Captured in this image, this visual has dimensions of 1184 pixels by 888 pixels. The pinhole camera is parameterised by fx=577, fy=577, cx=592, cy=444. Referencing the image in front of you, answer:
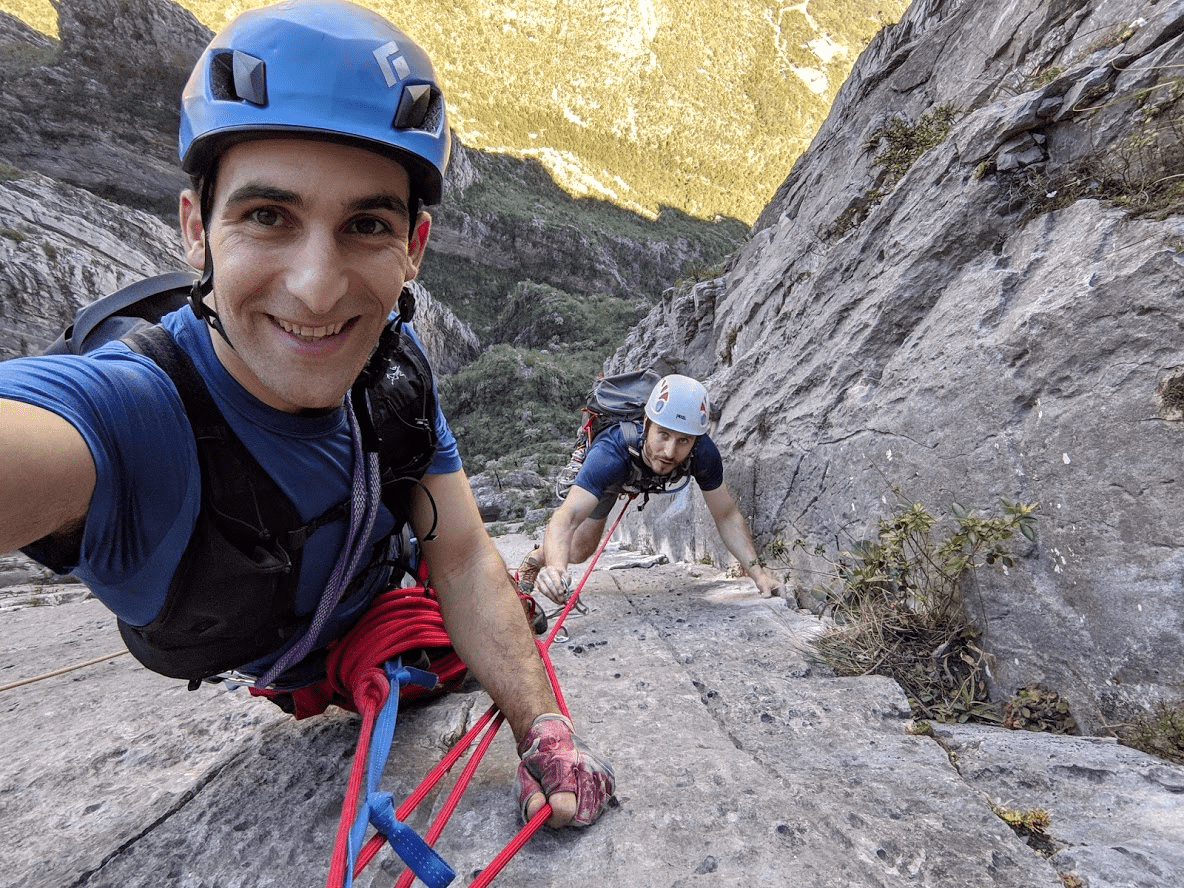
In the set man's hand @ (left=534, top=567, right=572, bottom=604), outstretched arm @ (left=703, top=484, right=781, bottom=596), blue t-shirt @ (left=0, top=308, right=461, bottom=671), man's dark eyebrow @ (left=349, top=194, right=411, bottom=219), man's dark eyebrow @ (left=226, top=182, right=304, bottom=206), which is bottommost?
man's hand @ (left=534, top=567, right=572, bottom=604)

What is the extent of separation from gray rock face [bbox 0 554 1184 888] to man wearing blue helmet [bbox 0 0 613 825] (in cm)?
26

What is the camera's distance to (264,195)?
1501 mm

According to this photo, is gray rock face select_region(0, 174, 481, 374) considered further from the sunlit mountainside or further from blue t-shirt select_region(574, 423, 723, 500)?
the sunlit mountainside

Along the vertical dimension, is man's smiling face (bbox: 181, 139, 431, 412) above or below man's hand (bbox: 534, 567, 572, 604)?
above

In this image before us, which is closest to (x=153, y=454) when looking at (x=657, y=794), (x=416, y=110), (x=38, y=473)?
(x=38, y=473)

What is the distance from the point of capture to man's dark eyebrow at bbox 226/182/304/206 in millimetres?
1499

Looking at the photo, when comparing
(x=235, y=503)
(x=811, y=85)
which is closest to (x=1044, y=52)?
(x=235, y=503)

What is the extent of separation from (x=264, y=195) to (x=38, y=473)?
2.71 ft

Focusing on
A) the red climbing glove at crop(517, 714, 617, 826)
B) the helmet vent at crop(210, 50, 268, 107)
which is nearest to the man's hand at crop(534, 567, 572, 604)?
the red climbing glove at crop(517, 714, 617, 826)

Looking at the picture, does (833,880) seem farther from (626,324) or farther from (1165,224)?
(626,324)

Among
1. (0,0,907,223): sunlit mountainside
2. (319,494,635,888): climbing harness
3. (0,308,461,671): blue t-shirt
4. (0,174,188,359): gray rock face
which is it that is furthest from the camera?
(0,0,907,223): sunlit mountainside

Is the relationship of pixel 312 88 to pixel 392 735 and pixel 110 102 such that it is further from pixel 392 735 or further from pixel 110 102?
pixel 110 102

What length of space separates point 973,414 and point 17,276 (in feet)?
58.7

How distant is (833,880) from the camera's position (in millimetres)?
1513
